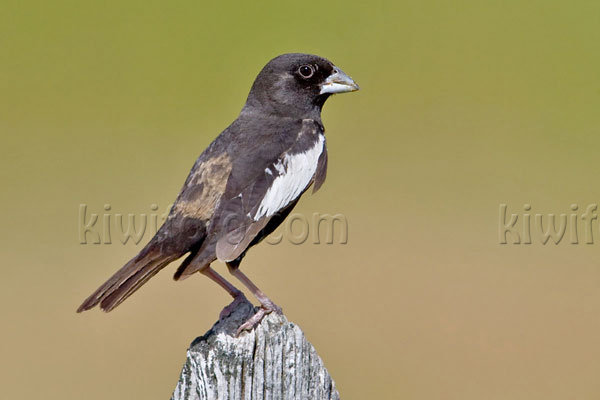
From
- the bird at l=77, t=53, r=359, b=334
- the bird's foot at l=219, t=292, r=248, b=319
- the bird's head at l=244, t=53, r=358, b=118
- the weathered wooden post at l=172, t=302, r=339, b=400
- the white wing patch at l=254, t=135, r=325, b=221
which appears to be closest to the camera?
the weathered wooden post at l=172, t=302, r=339, b=400

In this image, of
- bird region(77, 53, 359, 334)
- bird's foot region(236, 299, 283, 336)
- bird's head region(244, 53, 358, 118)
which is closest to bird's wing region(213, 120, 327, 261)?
bird region(77, 53, 359, 334)

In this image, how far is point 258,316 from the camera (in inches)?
173

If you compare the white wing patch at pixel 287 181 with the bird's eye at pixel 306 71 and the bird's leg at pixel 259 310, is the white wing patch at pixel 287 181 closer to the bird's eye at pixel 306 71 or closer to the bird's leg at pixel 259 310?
the bird's leg at pixel 259 310

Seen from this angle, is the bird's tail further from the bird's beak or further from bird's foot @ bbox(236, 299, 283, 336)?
the bird's beak

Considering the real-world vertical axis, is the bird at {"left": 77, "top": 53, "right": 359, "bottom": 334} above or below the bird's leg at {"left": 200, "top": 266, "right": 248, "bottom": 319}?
above

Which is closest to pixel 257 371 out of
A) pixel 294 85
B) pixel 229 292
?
pixel 229 292

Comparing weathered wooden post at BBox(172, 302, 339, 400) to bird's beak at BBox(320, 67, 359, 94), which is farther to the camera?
bird's beak at BBox(320, 67, 359, 94)

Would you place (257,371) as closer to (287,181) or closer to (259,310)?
(259,310)

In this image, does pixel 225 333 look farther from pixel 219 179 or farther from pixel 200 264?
pixel 219 179

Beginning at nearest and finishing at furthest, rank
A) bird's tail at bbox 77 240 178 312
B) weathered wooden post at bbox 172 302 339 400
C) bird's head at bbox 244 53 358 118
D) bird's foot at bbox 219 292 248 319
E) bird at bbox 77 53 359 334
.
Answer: weathered wooden post at bbox 172 302 339 400 → bird's tail at bbox 77 240 178 312 → bird at bbox 77 53 359 334 → bird's foot at bbox 219 292 248 319 → bird's head at bbox 244 53 358 118

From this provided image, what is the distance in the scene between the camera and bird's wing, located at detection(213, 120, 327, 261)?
4.84 metres

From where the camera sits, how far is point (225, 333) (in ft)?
13.8

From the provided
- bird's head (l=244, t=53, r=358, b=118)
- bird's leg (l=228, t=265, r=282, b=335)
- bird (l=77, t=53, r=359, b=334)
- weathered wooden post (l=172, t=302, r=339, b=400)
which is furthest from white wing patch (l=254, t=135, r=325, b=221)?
weathered wooden post (l=172, t=302, r=339, b=400)

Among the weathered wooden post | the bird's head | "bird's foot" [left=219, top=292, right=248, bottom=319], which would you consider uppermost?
the bird's head
